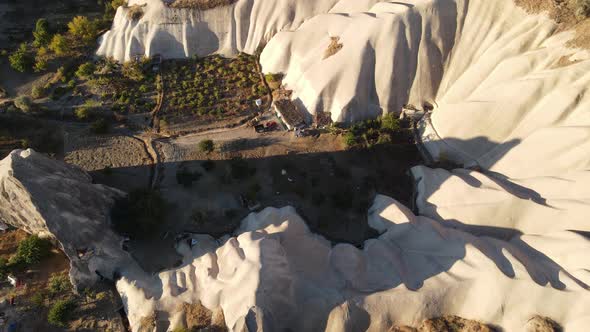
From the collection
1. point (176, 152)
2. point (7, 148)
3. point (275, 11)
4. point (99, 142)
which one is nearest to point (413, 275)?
point (176, 152)

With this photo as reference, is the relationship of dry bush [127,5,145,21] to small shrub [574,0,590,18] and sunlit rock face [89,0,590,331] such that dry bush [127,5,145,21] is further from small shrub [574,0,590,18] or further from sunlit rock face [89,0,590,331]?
small shrub [574,0,590,18]

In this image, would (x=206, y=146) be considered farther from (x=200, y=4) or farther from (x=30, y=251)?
(x=200, y=4)

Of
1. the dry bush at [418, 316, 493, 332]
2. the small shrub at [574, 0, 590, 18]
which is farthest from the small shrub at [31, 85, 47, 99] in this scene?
the small shrub at [574, 0, 590, 18]

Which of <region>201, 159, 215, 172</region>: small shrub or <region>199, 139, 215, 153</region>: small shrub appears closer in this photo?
<region>201, 159, 215, 172</region>: small shrub

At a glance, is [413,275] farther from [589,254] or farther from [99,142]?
[99,142]

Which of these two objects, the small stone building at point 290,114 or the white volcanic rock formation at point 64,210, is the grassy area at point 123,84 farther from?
the small stone building at point 290,114

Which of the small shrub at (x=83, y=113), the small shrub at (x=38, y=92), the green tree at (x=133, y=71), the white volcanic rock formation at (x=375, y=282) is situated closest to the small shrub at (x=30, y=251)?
the white volcanic rock formation at (x=375, y=282)
